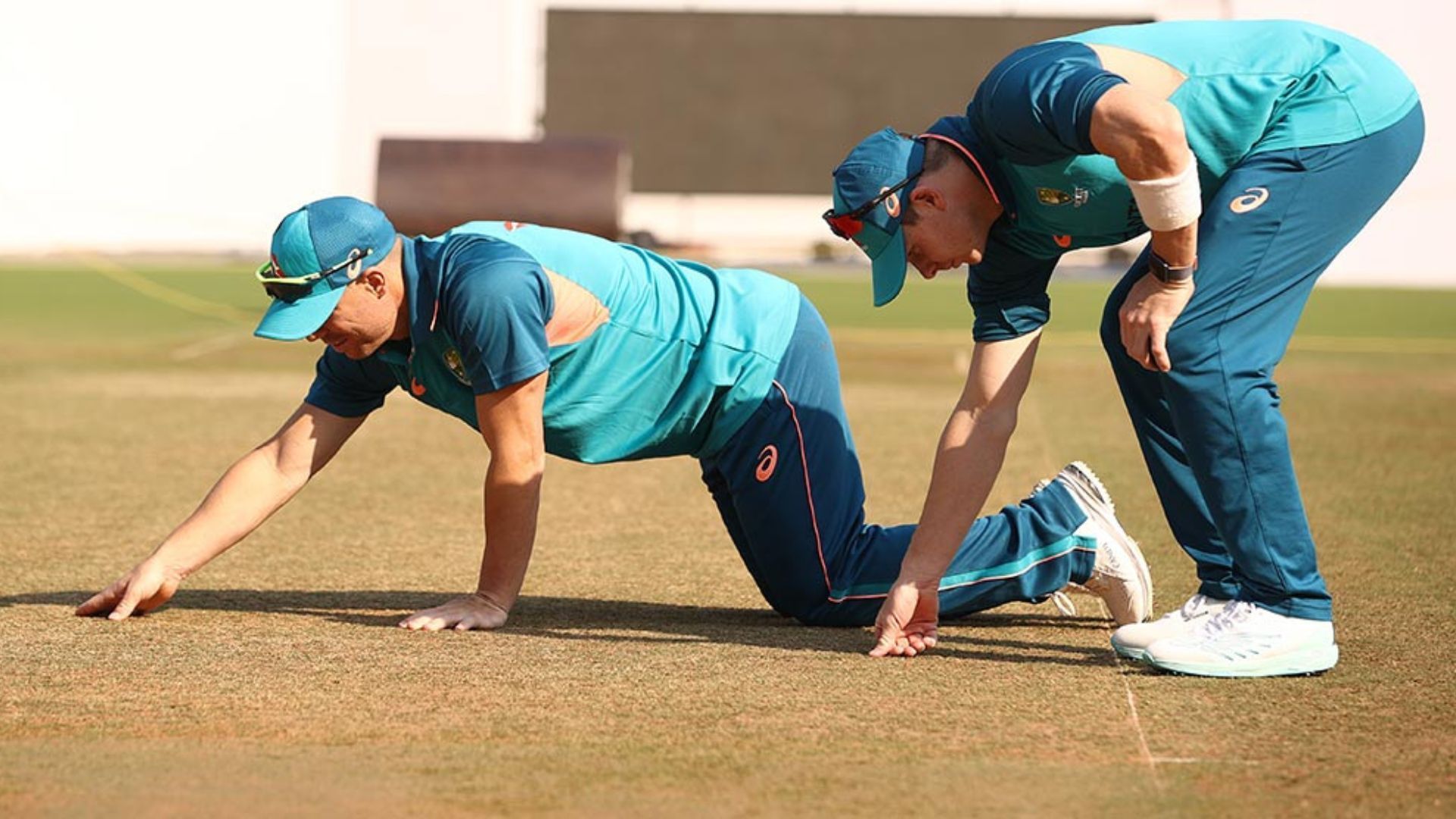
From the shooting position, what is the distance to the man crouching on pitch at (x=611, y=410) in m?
3.67

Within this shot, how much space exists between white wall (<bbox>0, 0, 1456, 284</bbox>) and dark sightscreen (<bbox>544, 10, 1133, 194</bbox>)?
205 mm

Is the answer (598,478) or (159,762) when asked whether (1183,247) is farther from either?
(598,478)

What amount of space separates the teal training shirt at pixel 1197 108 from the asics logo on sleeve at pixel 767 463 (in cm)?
73

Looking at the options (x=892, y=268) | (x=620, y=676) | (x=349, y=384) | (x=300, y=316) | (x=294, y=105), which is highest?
(x=892, y=268)

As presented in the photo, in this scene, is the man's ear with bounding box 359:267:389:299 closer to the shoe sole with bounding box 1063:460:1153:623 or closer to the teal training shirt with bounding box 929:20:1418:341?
the teal training shirt with bounding box 929:20:1418:341

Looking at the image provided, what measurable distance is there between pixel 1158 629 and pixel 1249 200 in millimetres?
820

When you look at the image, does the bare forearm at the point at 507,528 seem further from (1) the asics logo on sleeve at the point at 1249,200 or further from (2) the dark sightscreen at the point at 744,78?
(2) the dark sightscreen at the point at 744,78

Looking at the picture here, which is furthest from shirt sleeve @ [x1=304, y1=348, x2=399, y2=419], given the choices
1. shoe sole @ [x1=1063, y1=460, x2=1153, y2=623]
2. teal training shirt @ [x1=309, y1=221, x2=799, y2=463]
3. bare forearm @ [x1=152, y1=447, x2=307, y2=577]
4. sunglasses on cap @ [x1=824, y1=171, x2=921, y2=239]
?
shoe sole @ [x1=1063, y1=460, x2=1153, y2=623]

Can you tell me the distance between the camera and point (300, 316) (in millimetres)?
3576

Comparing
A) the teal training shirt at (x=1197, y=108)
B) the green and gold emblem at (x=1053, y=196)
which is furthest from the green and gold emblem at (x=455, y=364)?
the green and gold emblem at (x=1053, y=196)

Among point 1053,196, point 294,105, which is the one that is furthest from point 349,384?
point 294,105

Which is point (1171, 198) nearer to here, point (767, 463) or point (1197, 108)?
point (1197, 108)

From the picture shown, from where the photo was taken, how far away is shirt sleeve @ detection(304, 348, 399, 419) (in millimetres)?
4039

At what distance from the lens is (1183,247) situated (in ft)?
10.8
